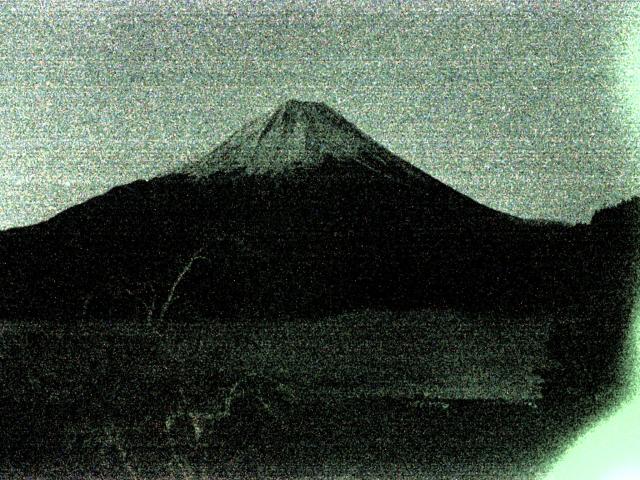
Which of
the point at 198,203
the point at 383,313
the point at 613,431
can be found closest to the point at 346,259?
the point at 383,313

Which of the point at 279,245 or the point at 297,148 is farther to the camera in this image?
the point at 297,148

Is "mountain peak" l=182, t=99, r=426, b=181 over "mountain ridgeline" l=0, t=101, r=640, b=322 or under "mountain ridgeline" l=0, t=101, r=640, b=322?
over

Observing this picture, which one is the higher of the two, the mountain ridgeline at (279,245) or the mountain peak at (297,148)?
the mountain peak at (297,148)

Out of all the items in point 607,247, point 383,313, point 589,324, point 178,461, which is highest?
point 607,247

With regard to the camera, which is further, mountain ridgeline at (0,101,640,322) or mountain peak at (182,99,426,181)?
mountain peak at (182,99,426,181)

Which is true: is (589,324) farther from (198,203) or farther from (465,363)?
(198,203)
